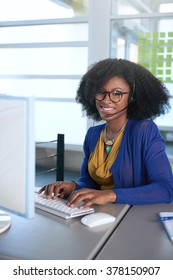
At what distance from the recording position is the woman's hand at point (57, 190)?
56.9 inches

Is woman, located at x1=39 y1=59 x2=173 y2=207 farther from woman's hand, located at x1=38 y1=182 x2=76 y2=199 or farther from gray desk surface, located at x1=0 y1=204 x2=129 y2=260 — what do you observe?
gray desk surface, located at x1=0 y1=204 x2=129 y2=260

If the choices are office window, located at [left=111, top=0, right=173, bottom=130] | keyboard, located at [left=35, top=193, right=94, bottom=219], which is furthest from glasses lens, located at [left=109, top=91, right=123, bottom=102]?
office window, located at [left=111, top=0, right=173, bottom=130]

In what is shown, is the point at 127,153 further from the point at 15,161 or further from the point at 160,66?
the point at 160,66

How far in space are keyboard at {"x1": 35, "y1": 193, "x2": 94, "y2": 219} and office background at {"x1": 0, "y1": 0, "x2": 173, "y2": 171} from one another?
3.24 metres

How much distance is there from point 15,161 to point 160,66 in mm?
4026

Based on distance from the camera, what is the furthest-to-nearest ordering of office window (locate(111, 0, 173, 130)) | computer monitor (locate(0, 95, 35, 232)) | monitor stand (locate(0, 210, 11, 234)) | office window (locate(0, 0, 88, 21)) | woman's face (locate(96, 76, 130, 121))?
office window (locate(0, 0, 88, 21)), office window (locate(111, 0, 173, 130)), woman's face (locate(96, 76, 130, 121)), monitor stand (locate(0, 210, 11, 234)), computer monitor (locate(0, 95, 35, 232))

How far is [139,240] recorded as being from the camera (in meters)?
1.04

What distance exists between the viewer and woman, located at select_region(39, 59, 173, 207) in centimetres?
147

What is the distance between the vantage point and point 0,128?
0.94m

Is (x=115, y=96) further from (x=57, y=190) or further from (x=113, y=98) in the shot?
(x=57, y=190)

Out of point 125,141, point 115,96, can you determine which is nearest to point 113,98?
point 115,96

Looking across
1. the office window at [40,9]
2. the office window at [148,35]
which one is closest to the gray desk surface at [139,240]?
the office window at [148,35]

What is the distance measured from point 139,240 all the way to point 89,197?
1.09 ft
